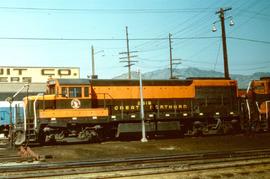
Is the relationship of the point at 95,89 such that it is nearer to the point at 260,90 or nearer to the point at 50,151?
the point at 50,151

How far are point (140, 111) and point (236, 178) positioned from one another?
514 inches

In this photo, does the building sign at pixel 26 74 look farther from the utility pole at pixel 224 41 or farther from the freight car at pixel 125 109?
the freight car at pixel 125 109

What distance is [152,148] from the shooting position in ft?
58.4

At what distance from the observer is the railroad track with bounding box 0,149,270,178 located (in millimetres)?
10306

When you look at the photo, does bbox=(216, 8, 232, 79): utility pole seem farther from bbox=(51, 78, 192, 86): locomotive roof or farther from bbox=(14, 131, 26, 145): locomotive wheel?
bbox=(14, 131, 26, 145): locomotive wheel

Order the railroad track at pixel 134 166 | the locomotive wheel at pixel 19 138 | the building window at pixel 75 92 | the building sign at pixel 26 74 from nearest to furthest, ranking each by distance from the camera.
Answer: the railroad track at pixel 134 166 → the locomotive wheel at pixel 19 138 → the building window at pixel 75 92 → the building sign at pixel 26 74

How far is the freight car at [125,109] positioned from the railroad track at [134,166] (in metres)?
8.05

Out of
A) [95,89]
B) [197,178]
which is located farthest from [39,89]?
[197,178]

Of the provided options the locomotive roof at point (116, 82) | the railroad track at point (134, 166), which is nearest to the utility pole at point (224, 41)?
the locomotive roof at point (116, 82)

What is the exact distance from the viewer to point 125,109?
22.6 meters

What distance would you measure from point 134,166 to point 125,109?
11.2 meters

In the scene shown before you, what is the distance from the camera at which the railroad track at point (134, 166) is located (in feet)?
33.8

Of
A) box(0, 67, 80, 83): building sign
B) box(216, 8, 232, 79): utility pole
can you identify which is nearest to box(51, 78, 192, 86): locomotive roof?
box(216, 8, 232, 79): utility pole

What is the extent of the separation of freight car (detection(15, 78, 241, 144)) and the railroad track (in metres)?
8.05
